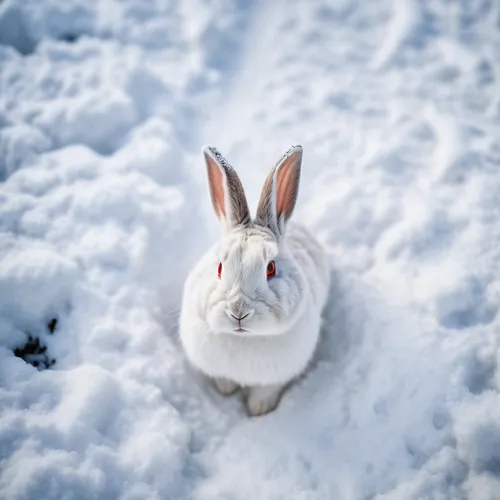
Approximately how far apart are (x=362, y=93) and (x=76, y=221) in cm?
295

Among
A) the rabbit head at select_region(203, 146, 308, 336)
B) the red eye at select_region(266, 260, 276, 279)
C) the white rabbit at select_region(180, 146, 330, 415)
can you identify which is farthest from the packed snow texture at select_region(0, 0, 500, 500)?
the red eye at select_region(266, 260, 276, 279)

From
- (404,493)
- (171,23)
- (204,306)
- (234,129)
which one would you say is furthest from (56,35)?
(404,493)

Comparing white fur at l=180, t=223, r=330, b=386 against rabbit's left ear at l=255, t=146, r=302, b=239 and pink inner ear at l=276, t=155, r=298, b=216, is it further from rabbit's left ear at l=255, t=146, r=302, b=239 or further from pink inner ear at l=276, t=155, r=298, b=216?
pink inner ear at l=276, t=155, r=298, b=216

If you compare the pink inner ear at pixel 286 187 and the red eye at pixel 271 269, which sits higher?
the pink inner ear at pixel 286 187

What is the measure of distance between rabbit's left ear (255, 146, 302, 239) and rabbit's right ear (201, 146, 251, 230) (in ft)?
0.34

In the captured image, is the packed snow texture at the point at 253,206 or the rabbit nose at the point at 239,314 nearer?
the rabbit nose at the point at 239,314

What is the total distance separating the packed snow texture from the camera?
97.1 inches

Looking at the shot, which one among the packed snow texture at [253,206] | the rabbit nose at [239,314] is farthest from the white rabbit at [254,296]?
the packed snow texture at [253,206]

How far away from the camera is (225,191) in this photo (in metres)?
2.41

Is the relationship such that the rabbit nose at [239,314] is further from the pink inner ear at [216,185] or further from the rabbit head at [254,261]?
the pink inner ear at [216,185]

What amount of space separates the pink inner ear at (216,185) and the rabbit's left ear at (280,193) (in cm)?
25

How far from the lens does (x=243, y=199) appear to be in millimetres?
2441

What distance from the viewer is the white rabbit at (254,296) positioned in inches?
86.4

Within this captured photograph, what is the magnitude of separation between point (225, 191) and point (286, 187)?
1.19ft
